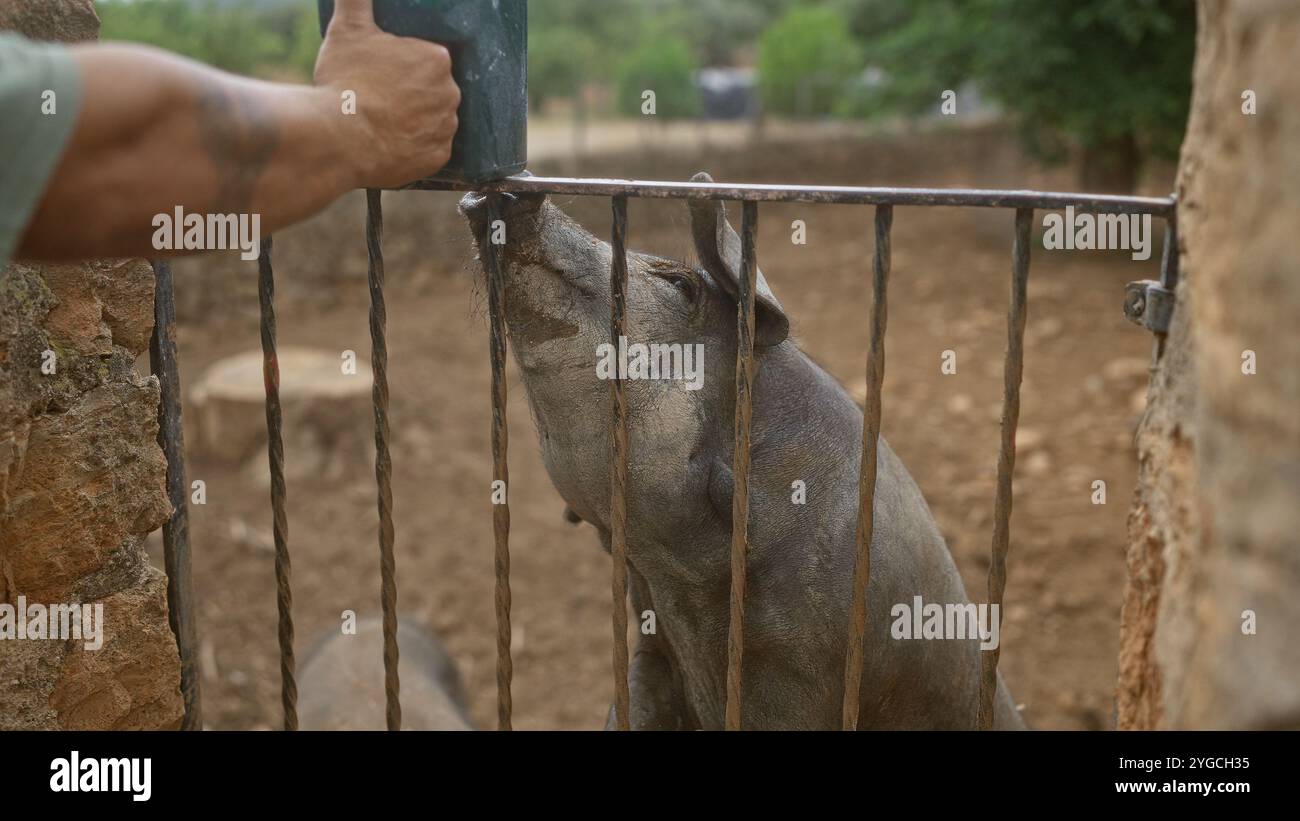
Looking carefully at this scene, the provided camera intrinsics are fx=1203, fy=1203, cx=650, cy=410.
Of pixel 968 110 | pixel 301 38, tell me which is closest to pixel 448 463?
pixel 301 38

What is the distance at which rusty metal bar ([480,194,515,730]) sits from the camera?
7.53ft

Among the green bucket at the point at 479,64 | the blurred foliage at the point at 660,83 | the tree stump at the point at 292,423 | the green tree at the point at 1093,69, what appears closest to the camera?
the green bucket at the point at 479,64

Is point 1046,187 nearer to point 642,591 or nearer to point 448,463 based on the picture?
point 448,463

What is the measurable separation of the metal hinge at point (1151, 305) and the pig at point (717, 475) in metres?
0.69

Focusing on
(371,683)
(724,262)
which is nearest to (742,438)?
(724,262)

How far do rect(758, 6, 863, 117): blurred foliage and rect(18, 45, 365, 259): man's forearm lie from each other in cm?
1752

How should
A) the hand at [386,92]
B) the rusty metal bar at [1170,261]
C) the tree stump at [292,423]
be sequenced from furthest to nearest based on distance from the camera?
the tree stump at [292,423] < the rusty metal bar at [1170,261] < the hand at [386,92]

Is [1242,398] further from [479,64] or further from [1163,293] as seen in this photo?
[479,64]

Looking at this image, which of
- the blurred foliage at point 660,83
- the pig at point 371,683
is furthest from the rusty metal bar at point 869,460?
the blurred foliage at point 660,83

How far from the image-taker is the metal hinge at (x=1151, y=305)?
2123 mm

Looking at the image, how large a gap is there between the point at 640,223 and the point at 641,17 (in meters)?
8.06

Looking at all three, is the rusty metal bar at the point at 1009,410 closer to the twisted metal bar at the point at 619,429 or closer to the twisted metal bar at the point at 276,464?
the twisted metal bar at the point at 619,429

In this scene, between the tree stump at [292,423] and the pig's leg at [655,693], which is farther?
the tree stump at [292,423]

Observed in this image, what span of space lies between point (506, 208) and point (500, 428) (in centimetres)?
44
